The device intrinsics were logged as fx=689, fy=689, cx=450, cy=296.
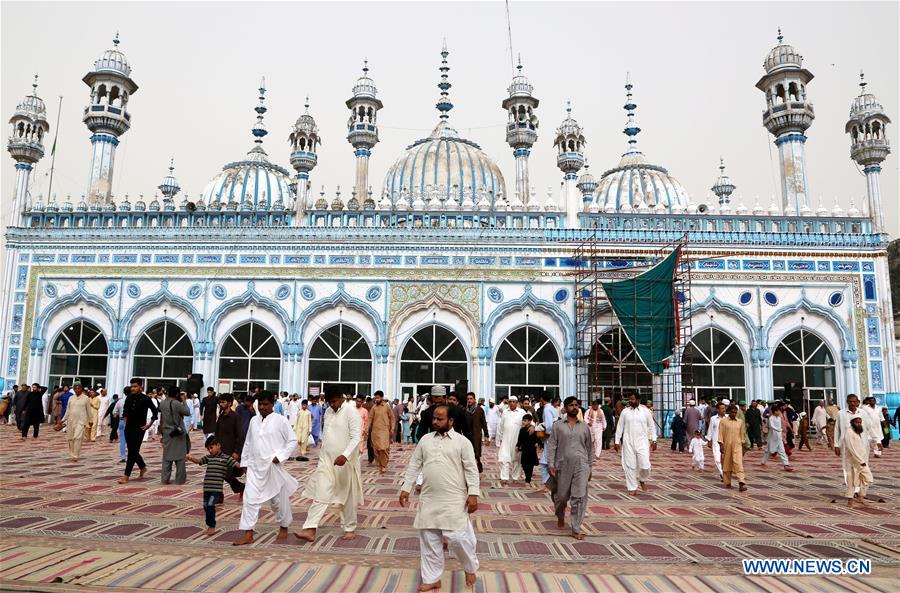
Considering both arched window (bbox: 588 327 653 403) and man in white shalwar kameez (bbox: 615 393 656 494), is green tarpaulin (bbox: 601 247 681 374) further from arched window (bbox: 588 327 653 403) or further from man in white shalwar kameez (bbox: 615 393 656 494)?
man in white shalwar kameez (bbox: 615 393 656 494)

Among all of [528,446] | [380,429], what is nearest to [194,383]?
[380,429]

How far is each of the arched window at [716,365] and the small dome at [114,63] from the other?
2193 cm

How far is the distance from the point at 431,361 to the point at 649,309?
21.6 ft

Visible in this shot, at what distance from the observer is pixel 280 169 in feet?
109

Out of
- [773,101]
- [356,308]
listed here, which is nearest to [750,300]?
[773,101]

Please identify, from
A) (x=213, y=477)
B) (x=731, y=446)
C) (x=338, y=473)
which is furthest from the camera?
(x=731, y=446)

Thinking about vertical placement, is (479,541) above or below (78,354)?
below

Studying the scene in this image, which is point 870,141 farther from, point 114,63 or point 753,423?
point 114,63

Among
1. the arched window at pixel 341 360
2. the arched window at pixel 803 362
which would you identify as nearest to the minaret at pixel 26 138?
the arched window at pixel 341 360

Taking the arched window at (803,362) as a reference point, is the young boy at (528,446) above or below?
below

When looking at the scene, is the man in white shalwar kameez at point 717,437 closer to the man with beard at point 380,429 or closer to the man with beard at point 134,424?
the man with beard at point 380,429

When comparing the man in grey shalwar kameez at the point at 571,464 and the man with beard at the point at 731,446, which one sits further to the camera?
the man with beard at the point at 731,446

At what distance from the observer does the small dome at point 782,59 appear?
23.5m

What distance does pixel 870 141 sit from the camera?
73.9ft
